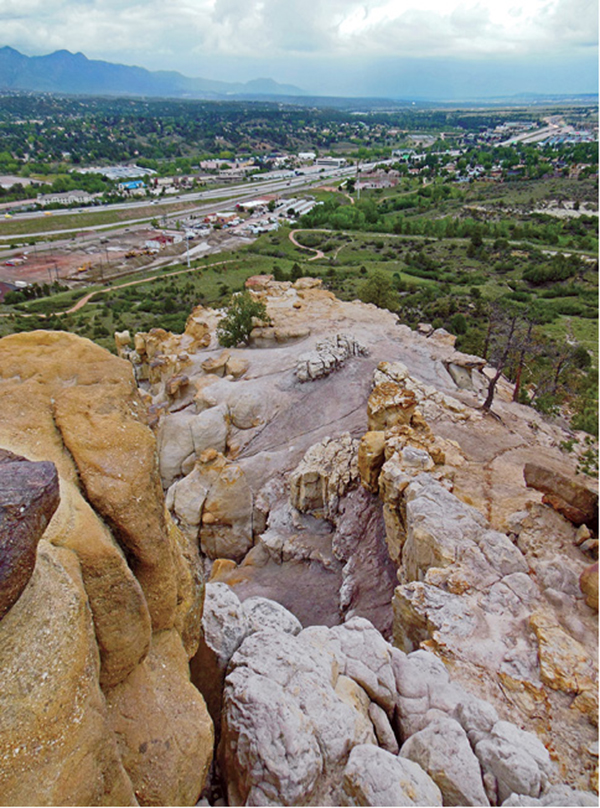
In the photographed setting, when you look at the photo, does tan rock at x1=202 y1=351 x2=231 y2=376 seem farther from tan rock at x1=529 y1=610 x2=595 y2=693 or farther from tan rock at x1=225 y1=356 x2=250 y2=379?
tan rock at x1=529 y1=610 x2=595 y2=693

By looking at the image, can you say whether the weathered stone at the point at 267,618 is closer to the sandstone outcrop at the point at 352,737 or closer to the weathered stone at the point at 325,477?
the sandstone outcrop at the point at 352,737

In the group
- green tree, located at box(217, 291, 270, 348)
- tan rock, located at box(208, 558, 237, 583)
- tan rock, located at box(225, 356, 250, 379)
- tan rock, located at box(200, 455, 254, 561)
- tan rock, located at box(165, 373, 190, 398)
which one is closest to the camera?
tan rock, located at box(208, 558, 237, 583)

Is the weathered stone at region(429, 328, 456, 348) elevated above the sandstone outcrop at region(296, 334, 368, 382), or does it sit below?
below

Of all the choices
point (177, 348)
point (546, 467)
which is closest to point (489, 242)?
point (177, 348)

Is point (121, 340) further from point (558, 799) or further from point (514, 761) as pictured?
point (558, 799)

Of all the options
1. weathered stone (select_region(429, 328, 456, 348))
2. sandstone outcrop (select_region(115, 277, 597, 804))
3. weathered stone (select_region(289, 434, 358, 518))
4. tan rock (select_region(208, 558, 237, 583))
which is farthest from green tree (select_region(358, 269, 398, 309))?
tan rock (select_region(208, 558, 237, 583))
